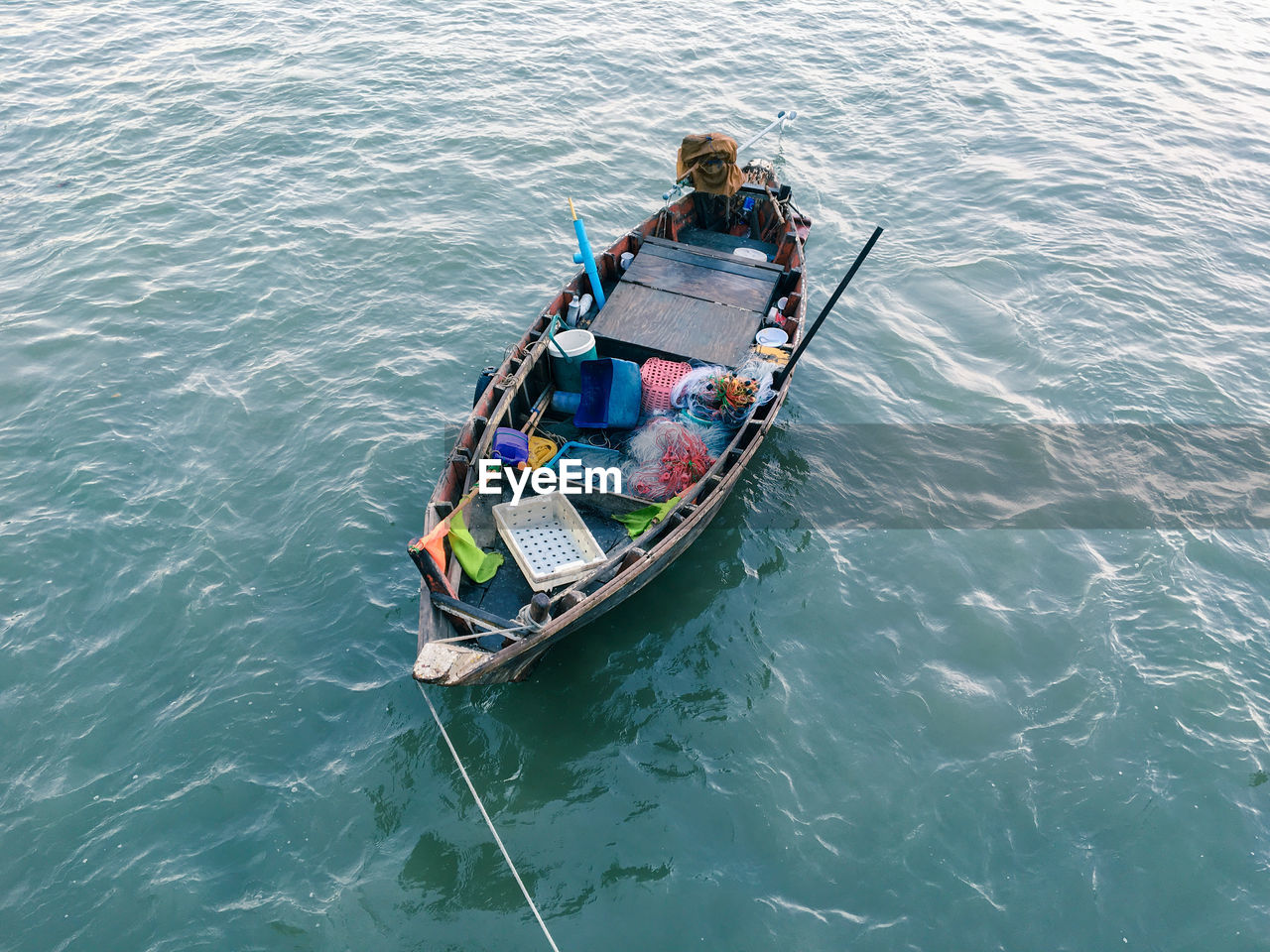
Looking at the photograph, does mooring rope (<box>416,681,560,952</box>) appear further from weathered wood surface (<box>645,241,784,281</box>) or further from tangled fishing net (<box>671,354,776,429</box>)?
weathered wood surface (<box>645,241,784,281</box>)

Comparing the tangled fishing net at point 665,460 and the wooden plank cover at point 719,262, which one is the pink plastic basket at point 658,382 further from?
the wooden plank cover at point 719,262

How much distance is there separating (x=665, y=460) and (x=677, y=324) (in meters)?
3.05

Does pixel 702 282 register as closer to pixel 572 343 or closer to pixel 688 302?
pixel 688 302

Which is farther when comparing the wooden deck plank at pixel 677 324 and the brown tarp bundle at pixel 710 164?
the brown tarp bundle at pixel 710 164

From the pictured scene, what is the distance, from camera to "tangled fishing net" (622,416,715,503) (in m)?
10.8

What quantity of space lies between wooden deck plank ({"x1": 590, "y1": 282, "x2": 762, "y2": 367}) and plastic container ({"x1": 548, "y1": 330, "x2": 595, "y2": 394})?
1.96ft

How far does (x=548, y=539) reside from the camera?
10156 millimetres

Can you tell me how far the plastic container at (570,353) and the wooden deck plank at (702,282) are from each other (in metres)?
2.20

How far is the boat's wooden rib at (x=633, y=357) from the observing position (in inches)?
338

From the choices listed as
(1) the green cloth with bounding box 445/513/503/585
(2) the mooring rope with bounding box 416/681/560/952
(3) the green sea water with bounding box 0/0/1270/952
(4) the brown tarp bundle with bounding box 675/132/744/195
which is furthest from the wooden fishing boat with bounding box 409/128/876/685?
(3) the green sea water with bounding box 0/0/1270/952

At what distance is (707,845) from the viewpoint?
8469 millimetres

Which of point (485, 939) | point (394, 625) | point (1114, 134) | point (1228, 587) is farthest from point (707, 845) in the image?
point (1114, 134)

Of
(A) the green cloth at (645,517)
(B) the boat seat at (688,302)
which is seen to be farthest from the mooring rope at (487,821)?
(B) the boat seat at (688,302)

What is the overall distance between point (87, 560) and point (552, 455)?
23.0 ft
